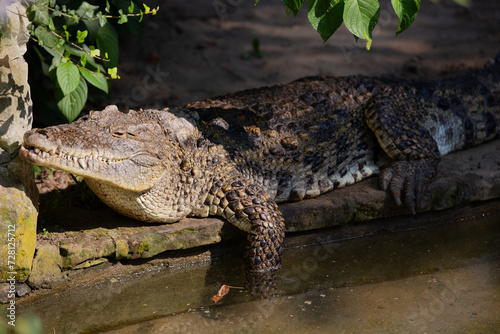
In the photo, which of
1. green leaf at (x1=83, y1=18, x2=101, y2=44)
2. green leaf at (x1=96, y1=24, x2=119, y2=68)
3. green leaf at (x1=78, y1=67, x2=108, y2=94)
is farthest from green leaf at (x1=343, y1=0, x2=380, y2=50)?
green leaf at (x1=83, y1=18, x2=101, y2=44)

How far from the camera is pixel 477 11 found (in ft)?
32.1

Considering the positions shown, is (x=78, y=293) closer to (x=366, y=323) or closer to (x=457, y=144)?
(x=366, y=323)

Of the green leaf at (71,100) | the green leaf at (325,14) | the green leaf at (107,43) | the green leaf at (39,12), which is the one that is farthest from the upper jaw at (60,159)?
the green leaf at (325,14)

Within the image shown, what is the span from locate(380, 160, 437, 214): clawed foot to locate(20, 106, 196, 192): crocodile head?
175cm

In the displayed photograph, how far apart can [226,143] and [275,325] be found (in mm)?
1590

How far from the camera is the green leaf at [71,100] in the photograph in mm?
4246

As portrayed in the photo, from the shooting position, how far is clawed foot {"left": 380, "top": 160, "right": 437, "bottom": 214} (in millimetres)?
4762

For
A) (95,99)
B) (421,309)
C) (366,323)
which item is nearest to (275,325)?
(366,323)

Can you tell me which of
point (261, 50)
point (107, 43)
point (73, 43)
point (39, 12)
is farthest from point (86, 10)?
point (261, 50)

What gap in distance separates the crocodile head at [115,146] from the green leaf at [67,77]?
0.83 ft

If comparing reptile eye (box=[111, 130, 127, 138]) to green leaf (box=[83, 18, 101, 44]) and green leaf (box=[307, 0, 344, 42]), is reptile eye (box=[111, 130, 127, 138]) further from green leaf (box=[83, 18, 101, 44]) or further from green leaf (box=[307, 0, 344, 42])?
green leaf (box=[307, 0, 344, 42])

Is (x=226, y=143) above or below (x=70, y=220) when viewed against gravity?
above

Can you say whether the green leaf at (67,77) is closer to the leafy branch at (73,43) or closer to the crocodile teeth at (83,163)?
the leafy branch at (73,43)

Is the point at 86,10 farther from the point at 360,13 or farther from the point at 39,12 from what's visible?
the point at 360,13
